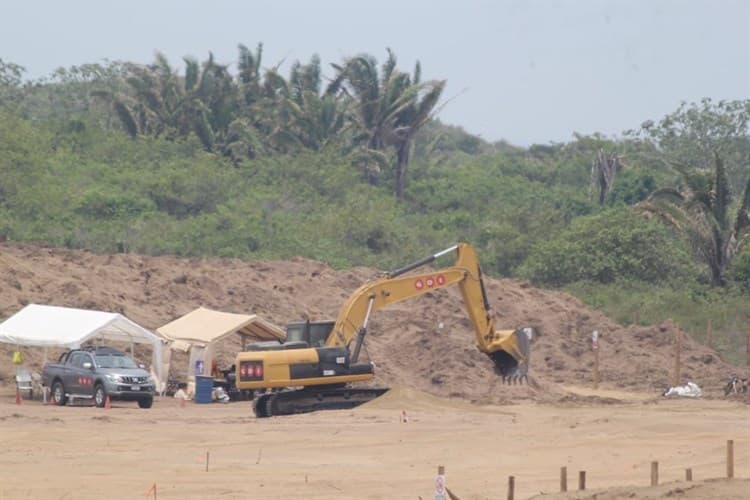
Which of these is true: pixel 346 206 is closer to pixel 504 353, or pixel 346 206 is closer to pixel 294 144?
pixel 294 144

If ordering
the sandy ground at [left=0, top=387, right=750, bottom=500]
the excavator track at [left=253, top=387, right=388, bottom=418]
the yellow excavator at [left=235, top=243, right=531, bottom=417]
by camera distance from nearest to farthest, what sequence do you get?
1. the sandy ground at [left=0, top=387, right=750, bottom=500]
2. the yellow excavator at [left=235, top=243, right=531, bottom=417]
3. the excavator track at [left=253, top=387, right=388, bottom=418]

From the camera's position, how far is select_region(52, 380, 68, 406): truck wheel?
111ft

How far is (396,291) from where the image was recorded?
33938mm

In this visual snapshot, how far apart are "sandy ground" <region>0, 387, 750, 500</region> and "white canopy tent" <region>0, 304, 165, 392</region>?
1.85 m

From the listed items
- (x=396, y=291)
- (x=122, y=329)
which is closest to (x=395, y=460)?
(x=396, y=291)

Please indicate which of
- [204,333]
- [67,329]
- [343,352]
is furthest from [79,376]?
[343,352]

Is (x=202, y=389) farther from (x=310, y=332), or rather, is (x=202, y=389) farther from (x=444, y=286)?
(x=444, y=286)

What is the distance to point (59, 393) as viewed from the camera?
34.1 meters

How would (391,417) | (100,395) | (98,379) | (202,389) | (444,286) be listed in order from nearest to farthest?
(391,417)
(98,379)
(100,395)
(444,286)
(202,389)

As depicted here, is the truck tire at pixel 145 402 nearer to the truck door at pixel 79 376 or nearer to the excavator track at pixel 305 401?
the truck door at pixel 79 376

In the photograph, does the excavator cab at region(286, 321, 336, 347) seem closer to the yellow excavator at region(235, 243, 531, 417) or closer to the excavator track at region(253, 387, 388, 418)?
the yellow excavator at region(235, 243, 531, 417)

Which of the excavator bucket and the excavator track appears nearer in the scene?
the excavator track

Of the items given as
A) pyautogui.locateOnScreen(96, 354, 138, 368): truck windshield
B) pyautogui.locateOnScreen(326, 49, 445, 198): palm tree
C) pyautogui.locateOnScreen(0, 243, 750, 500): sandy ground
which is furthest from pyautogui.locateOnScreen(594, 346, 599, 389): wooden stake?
pyautogui.locateOnScreen(326, 49, 445, 198): palm tree

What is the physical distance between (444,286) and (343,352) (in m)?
3.97
